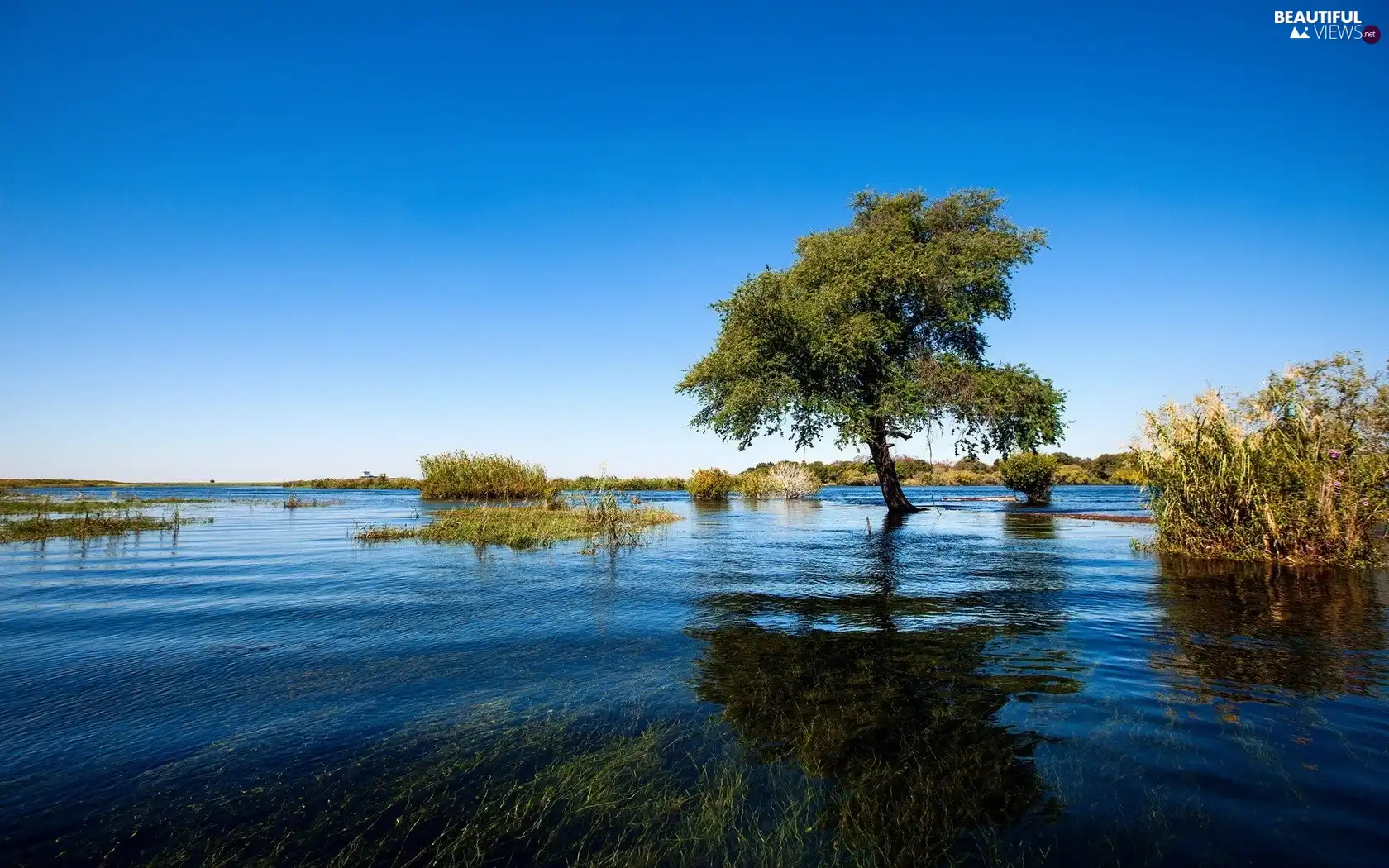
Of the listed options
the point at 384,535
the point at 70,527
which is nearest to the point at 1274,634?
the point at 384,535

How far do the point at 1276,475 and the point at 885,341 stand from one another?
1902cm

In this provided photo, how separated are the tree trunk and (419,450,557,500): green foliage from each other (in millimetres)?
23428

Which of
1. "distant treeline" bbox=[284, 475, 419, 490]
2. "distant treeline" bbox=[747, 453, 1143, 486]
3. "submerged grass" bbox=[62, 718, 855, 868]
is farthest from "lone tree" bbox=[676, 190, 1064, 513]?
"distant treeline" bbox=[284, 475, 419, 490]

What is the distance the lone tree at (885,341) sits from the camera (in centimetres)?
2870

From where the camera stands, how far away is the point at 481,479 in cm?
4916

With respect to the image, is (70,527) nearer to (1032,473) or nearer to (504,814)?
(504,814)

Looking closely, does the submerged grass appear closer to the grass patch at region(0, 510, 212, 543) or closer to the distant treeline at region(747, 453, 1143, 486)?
the grass patch at region(0, 510, 212, 543)

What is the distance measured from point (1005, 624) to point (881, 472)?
83.2 ft

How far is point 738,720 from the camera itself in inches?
221

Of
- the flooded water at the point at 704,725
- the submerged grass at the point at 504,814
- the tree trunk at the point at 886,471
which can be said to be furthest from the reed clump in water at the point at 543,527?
the submerged grass at the point at 504,814

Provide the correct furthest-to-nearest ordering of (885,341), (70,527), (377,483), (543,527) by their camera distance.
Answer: (377,483)
(885,341)
(70,527)
(543,527)

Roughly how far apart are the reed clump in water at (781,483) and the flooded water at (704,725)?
42806mm

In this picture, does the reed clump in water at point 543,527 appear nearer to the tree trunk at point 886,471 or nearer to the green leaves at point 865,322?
the green leaves at point 865,322

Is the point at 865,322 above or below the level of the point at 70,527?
above
